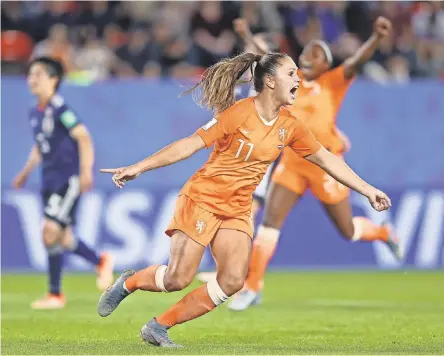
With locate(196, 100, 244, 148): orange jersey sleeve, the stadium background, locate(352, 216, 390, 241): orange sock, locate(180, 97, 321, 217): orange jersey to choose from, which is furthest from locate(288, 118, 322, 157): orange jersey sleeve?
the stadium background

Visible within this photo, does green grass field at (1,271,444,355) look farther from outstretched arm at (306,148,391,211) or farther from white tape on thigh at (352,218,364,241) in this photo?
outstretched arm at (306,148,391,211)

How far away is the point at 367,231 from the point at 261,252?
4.35 ft

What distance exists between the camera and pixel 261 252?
1191cm

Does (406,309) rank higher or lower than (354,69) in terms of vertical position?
lower

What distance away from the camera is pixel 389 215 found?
17.1m

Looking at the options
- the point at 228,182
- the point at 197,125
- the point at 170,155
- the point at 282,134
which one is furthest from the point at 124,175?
the point at 197,125

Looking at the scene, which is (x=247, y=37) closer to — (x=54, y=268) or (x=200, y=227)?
(x=54, y=268)

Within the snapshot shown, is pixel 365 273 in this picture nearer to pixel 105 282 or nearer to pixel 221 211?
pixel 105 282

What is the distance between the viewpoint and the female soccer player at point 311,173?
11867 mm

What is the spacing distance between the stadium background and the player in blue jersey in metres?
3.81

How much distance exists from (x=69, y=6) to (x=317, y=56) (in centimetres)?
789


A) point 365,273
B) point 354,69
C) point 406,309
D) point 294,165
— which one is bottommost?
point 365,273

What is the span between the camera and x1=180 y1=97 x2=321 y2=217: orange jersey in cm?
866

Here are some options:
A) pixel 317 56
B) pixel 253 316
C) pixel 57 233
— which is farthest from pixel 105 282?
pixel 317 56
